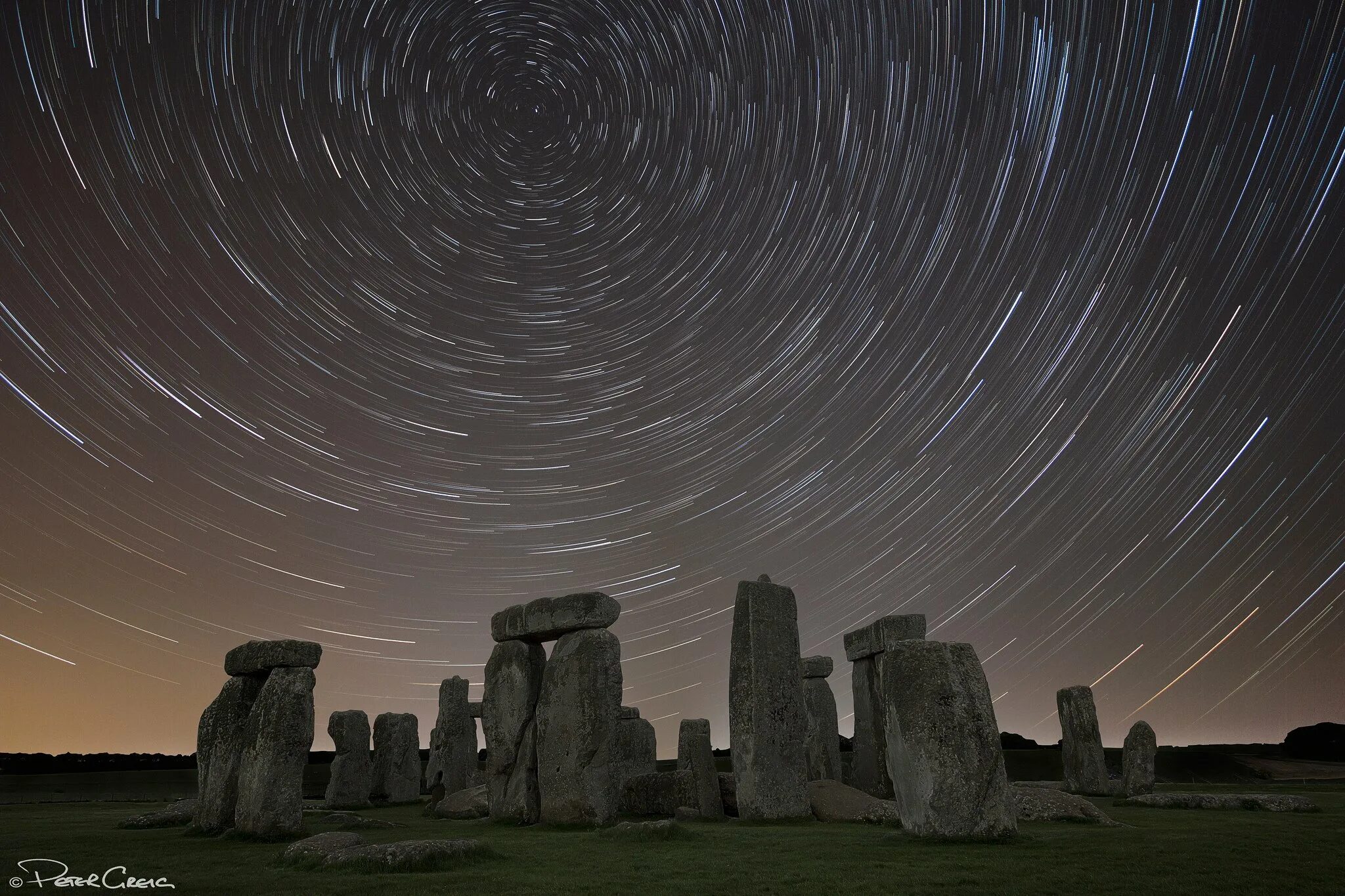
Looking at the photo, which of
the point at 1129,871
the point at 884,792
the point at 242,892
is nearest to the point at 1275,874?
the point at 1129,871

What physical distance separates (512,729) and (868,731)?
26.7 ft

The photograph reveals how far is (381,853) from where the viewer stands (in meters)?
8.68

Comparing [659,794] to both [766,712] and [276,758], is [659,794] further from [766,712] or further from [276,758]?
[276,758]

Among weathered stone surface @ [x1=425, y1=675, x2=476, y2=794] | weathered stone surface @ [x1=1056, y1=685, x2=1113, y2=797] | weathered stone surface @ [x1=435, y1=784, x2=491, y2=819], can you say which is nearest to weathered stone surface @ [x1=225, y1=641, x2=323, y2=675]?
weathered stone surface @ [x1=435, y1=784, x2=491, y2=819]

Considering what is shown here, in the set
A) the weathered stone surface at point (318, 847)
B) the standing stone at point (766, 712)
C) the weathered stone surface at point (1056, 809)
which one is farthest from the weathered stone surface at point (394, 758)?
the weathered stone surface at point (1056, 809)

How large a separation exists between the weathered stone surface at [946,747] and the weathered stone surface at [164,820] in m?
11.9

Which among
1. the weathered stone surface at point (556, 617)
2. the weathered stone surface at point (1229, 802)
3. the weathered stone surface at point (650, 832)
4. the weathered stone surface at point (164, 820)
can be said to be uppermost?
the weathered stone surface at point (556, 617)

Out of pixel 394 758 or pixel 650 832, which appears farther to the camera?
pixel 394 758

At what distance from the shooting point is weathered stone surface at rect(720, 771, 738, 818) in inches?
575

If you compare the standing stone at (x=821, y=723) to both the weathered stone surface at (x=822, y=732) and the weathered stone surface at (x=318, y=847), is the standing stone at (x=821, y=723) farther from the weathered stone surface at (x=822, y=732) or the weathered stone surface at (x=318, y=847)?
the weathered stone surface at (x=318, y=847)

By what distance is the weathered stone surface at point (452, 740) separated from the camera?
21.7m

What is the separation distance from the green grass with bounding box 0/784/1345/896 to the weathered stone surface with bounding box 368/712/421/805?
414 inches

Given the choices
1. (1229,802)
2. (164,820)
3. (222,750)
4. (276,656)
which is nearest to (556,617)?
(276,656)

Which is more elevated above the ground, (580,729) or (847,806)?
(580,729)
